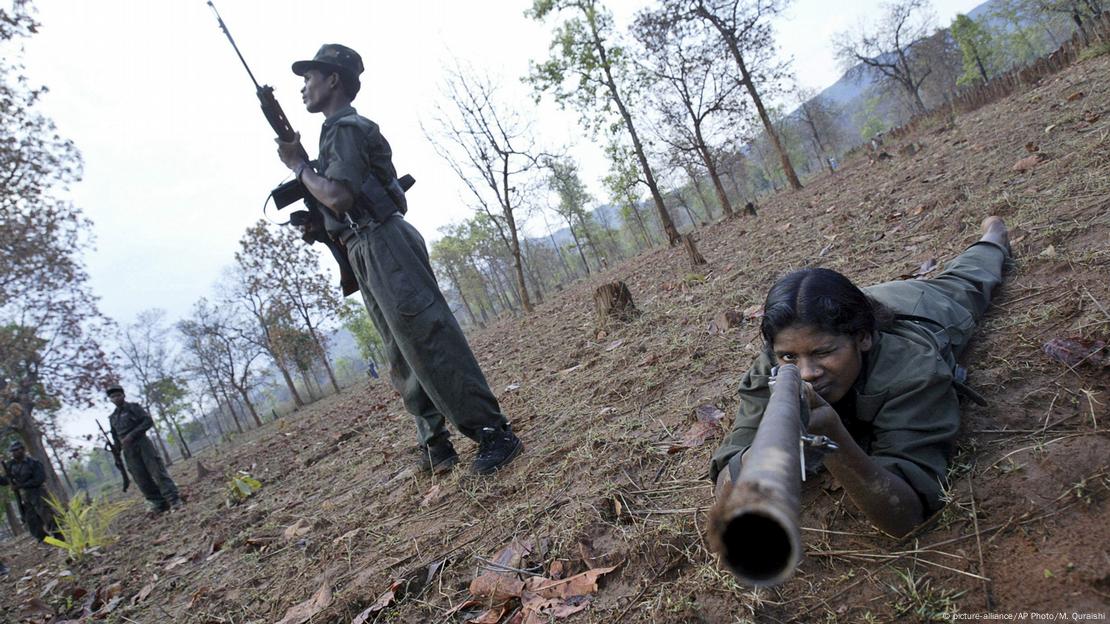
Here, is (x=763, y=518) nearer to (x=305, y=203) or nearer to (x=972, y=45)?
(x=305, y=203)

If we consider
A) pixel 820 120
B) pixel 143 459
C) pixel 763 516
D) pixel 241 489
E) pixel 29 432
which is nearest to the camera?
pixel 763 516

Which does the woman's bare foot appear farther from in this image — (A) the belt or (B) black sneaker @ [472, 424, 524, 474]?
(A) the belt

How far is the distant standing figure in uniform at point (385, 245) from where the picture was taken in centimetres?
271

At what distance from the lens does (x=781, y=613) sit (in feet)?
4.34

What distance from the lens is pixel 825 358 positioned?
161 cm

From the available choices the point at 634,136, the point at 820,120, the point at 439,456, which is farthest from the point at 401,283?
the point at 820,120

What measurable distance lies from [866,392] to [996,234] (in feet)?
7.16

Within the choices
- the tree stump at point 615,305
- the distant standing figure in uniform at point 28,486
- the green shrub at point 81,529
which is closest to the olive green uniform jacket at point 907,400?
the tree stump at point 615,305

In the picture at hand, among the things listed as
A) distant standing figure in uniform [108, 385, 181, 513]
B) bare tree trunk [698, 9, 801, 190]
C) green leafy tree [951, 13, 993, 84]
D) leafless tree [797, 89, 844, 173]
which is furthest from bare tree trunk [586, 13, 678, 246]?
green leafy tree [951, 13, 993, 84]

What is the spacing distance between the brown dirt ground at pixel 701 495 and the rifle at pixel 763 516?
2.67 feet

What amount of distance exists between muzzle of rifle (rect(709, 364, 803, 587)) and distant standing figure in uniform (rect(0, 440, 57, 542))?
41.8 feet

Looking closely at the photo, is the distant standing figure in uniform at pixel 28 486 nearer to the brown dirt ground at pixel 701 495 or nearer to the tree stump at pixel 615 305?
the brown dirt ground at pixel 701 495

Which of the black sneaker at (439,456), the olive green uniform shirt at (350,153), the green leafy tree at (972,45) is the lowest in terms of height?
the black sneaker at (439,456)

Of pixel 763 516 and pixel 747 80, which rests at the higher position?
pixel 747 80
